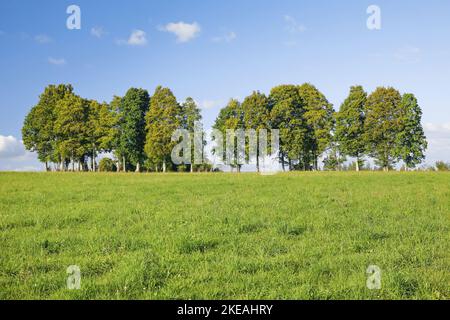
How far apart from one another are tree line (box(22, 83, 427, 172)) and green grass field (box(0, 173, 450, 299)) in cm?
4919

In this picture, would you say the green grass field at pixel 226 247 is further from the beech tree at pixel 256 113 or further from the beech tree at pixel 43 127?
the beech tree at pixel 43 127

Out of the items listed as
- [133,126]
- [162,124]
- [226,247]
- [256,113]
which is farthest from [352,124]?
[226,247]

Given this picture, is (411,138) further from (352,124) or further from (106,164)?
(106,164)

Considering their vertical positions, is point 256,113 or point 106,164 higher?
point 256,113

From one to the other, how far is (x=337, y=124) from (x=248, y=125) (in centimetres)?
1536

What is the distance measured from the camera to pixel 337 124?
7038 cm

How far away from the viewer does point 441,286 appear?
867 centimetres

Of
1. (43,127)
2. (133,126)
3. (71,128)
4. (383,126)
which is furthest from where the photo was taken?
(43,127)

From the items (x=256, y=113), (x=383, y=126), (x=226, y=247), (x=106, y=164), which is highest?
(x=256, y=113)

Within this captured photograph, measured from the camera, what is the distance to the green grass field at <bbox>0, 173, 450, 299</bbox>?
8438 mm

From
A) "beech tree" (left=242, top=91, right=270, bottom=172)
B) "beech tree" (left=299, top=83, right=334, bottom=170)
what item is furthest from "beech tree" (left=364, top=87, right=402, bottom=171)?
"beech tree" (left=242, top=91, right=270, bottom=172)

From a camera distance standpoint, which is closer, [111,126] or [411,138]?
[411,138]

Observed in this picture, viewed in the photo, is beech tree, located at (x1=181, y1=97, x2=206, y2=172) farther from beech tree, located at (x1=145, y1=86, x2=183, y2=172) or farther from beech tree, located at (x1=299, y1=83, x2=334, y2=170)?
beech tree, located at (x1=299, y1=83, x2=334, y2=170)
